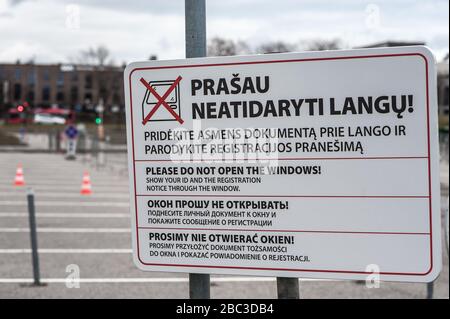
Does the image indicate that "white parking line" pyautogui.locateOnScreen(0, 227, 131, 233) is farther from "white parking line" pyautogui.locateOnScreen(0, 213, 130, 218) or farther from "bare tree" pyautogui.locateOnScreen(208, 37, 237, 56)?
"bare tree" pyautogui.locateOnScreen(208, 37, 237, 56)

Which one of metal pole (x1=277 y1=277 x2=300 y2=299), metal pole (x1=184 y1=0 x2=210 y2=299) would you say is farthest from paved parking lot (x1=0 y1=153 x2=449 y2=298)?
metal pole (x1=184 y1=0 x2=210 y2=299)

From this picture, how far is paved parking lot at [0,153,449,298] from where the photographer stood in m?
7.61

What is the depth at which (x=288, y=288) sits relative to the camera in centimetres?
228

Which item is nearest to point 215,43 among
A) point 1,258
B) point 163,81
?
point 1,258

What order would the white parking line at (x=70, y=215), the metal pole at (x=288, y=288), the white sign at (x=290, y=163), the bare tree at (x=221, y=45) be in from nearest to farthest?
1. the white sign at (x=290, y=163)
2. the metal pole at (x=288, y=288)
3. the white parking line at (x=70, y=215)
4. the bare tree at (x=221, y=45)

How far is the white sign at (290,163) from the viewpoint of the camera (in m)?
2.14

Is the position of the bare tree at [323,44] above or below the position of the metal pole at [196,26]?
above

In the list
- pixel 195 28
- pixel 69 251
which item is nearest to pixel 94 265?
pixel 69 251

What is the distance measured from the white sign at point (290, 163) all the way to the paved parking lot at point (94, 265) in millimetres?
5297

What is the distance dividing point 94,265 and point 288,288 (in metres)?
7.04

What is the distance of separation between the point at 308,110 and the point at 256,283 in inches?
238

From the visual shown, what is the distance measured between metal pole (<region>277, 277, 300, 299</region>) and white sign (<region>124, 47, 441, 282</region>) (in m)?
0.05

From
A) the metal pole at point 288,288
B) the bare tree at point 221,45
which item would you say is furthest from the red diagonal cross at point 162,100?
the bare tree at point 221,45

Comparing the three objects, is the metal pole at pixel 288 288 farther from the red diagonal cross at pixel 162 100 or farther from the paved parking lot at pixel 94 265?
the paved parking lot at pixel 94 265
